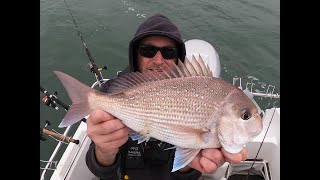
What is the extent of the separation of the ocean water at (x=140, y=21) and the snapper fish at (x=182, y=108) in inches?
181

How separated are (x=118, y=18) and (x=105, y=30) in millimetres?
1074

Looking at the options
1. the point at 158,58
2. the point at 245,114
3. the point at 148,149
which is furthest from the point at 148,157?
the point at 245,114

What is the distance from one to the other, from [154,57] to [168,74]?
0.94 m

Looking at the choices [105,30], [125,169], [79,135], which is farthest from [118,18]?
[125,169]

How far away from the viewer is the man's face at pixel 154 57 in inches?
114

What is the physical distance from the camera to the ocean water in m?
8.30

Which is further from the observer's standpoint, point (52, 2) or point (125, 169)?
point (52, 2)

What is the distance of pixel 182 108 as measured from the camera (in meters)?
1.93

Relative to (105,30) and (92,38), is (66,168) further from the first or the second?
(105,30)

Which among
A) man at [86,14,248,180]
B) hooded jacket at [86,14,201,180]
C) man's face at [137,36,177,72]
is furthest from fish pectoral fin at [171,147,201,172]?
man's face at [137,36,177,72]

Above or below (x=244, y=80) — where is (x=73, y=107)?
above

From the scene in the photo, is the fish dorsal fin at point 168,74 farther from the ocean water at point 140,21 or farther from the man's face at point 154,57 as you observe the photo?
the ocean water at point 140,21

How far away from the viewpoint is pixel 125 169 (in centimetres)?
296
